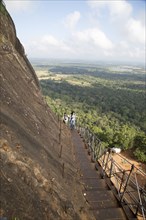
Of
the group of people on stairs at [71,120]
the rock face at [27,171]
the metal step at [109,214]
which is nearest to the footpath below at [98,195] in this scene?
the metal step at [109,214]

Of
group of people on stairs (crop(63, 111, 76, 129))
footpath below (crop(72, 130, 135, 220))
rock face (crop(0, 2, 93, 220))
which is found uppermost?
rock face (crop(0, 2, 93, 220))

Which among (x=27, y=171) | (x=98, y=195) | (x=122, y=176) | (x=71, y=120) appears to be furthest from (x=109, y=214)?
(x=71, y=120)

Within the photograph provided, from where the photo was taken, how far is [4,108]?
787 cm

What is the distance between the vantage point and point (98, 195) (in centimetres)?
988

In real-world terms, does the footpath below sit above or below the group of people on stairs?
below

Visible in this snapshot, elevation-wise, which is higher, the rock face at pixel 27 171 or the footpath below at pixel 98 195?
the rock face at pixel 27 171

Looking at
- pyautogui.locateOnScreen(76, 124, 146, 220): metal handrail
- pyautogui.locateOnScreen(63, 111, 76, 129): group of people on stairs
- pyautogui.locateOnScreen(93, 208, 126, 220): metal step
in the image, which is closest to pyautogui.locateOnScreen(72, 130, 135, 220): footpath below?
pyautogui.locateOnScreen(93, 208, 126, 220): metal step

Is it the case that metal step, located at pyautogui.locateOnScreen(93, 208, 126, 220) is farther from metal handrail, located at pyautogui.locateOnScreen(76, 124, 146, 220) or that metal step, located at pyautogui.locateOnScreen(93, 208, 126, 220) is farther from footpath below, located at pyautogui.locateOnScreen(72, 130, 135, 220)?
metal handrail, located at pyautogui.locateOnScreen(76, 124, 146, 220)

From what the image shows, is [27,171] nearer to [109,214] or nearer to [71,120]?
[109,214]

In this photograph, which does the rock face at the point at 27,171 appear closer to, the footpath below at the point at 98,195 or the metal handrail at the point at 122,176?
the footpath below at the point at 98,195

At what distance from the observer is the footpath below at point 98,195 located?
27.6ft

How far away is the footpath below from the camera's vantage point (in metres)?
8.42

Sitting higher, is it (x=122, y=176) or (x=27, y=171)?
(x=27, y=171)

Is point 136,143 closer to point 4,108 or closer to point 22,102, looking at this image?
point 22,102
